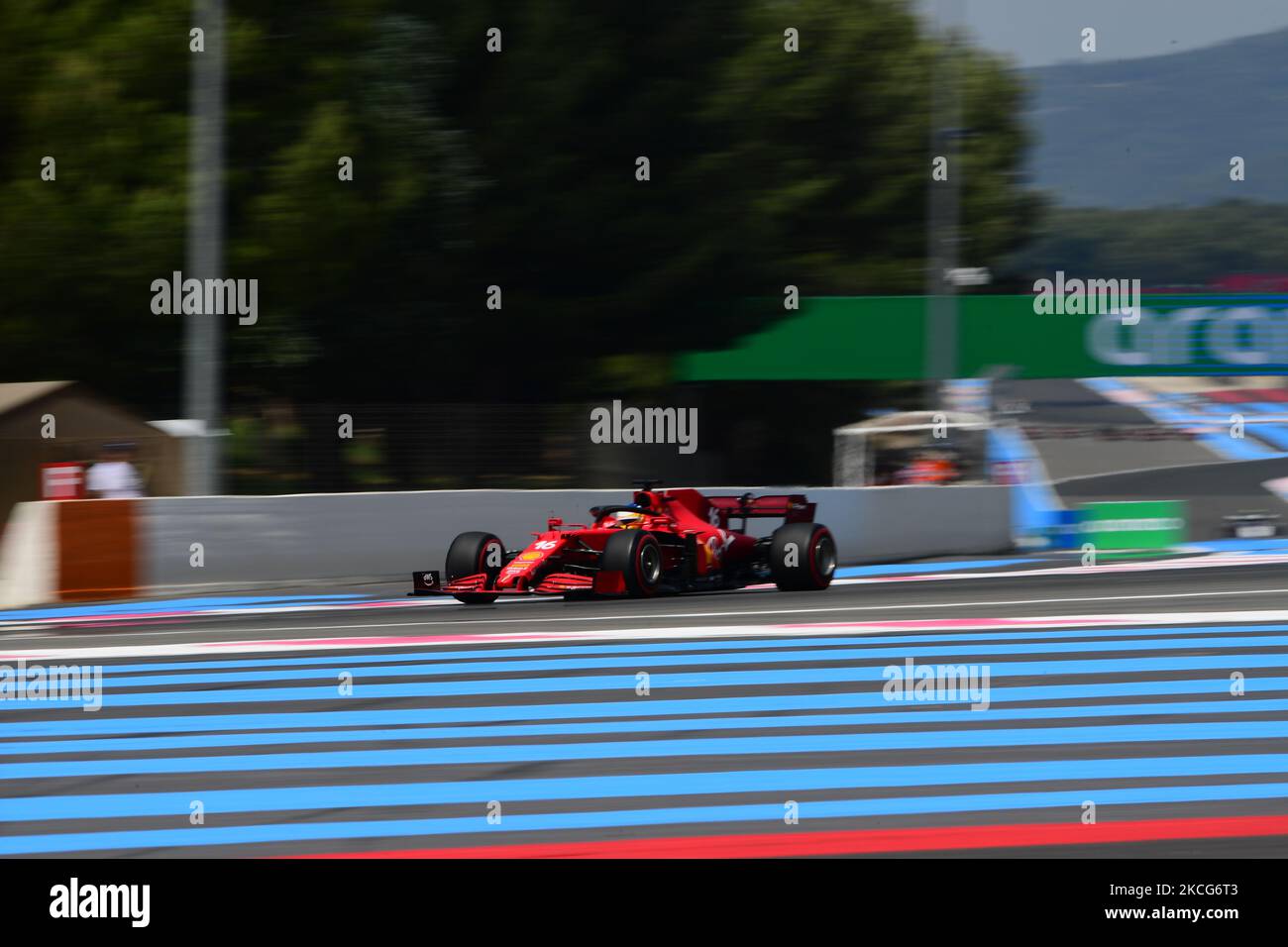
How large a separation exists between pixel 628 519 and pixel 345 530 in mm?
4240

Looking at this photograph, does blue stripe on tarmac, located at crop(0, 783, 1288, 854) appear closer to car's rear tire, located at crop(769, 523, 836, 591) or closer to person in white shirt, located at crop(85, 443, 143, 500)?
car's rear tire, located at crop(769, 523, 836, 591)

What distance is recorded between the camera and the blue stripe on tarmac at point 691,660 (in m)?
11.0

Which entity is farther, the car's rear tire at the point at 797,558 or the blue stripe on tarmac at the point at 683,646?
the car's rear tire at the point at 797,558

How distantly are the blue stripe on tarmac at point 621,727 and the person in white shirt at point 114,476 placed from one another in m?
9.86

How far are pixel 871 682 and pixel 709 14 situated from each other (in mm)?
25427

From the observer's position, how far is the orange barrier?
16.4m

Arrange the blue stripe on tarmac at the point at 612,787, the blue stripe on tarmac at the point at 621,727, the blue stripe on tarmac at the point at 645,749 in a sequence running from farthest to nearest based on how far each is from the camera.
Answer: the blue stripe on tarmac at the point at 621,727
the blue stripe on tarmac at the point at 645,749
the blue stripe on tarmac at the point at 612,787

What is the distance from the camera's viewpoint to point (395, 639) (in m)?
13.0

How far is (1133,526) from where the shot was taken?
21891 millimetres

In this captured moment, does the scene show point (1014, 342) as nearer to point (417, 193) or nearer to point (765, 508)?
point (417, 193)

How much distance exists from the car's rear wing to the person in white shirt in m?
6.51

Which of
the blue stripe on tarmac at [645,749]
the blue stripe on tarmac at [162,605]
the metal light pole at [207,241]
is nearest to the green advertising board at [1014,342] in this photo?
the metal light pole at [207,241]

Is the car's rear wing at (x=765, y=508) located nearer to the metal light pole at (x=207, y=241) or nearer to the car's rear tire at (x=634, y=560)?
the car's rear tire at (x=634, y=560)

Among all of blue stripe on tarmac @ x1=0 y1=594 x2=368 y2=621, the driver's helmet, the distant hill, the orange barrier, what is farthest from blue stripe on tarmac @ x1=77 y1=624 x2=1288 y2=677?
the distant hill
